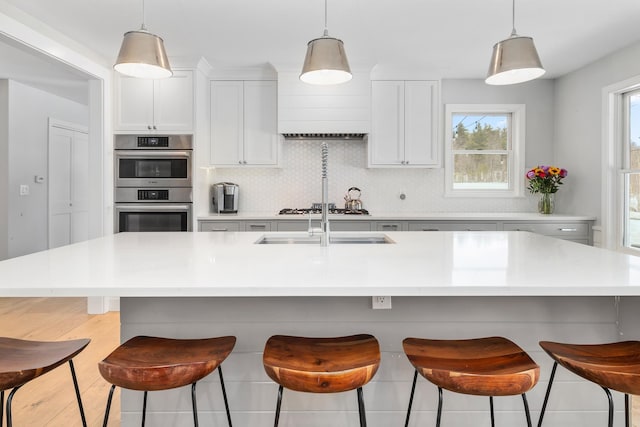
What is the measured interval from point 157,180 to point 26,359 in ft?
9.23

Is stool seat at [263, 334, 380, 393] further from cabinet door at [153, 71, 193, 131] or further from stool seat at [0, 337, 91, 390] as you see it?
cabinet door at [153, 71, 193, 131]

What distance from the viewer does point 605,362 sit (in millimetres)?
1392

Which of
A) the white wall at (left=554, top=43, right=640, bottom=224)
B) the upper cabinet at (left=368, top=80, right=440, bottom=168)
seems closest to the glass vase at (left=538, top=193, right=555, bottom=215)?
the white wall at (left=554, top=43, right=640, bottom=224)

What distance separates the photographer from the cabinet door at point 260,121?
4.29 meters

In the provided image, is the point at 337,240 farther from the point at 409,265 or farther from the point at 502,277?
the point at 502,277

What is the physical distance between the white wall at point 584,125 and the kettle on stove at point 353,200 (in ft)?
7.26

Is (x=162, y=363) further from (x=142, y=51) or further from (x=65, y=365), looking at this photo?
(x=65, y=365)

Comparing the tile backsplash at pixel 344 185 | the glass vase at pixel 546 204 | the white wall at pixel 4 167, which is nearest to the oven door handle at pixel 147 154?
the tile backsplash at pixel 344 185

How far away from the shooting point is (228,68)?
4.23 meters

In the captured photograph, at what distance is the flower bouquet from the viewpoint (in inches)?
169

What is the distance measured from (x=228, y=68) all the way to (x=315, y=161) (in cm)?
132

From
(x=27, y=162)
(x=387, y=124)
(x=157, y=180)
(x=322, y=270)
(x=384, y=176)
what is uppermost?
(x=387, y=124)

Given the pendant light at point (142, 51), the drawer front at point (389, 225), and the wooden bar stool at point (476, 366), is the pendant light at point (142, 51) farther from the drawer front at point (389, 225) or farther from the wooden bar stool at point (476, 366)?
the drawer front at point (389, 225)

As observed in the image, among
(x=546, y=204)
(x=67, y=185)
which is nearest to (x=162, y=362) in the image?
(x=546, y=204)
